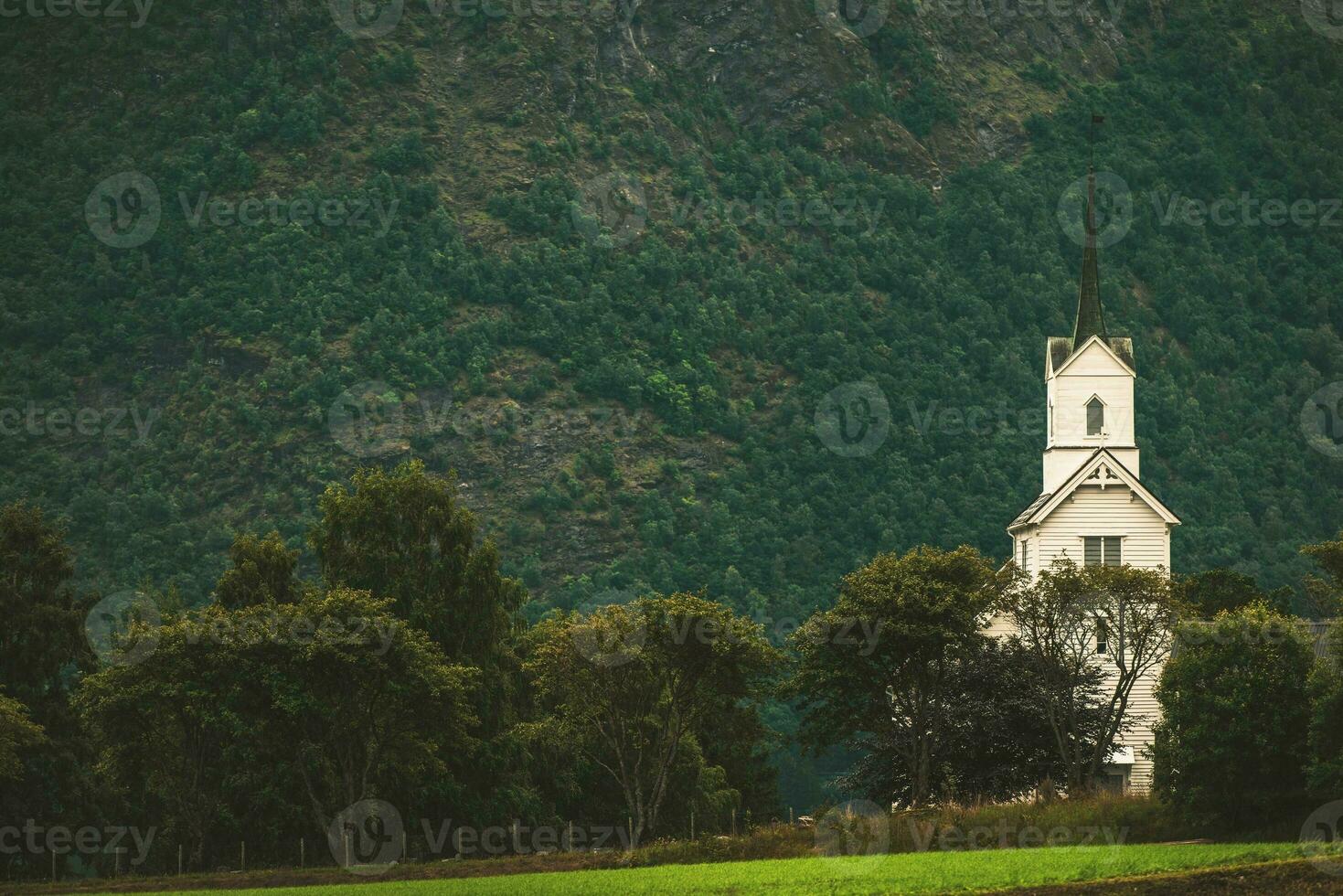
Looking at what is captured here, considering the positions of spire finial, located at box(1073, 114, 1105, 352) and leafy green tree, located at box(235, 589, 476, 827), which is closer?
leafy green tree, located at box(235, 589, 476, 827)

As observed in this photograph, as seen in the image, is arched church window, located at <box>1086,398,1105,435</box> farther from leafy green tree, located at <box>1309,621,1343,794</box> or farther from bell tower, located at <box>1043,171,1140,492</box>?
leafy green tree, located at <box>1309,621,1343,794</box>

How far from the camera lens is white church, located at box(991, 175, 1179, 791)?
73125mm

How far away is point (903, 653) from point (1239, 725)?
15424 millimetres

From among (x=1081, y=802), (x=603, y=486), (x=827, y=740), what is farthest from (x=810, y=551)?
(x=1081, y=802)

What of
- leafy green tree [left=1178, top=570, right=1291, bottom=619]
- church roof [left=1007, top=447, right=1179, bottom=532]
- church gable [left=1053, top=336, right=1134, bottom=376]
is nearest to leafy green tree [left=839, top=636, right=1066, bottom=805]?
church roof [left=1007, top=447, right=1179, bottom=532]

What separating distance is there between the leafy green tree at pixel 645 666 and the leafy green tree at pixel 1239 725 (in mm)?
15159

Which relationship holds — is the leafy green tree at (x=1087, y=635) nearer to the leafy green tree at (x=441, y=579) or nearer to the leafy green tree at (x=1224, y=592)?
the leafy green tree at (x=441, y=579)

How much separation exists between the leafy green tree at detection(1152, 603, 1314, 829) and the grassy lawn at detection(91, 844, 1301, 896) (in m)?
2.54

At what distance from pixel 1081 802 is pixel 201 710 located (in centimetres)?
2668

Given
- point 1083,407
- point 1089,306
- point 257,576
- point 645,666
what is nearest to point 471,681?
point 645,666

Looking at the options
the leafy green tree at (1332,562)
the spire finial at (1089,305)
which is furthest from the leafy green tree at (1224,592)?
the leafy green tree at (1332,562)

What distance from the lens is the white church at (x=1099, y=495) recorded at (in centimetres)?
7312

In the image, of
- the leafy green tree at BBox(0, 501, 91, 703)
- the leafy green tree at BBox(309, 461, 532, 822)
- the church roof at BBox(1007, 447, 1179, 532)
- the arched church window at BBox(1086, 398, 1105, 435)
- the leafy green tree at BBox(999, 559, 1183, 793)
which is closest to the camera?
the leafy green tree at BBox(999, 559, 1183, 793)

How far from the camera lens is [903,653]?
67.7m
